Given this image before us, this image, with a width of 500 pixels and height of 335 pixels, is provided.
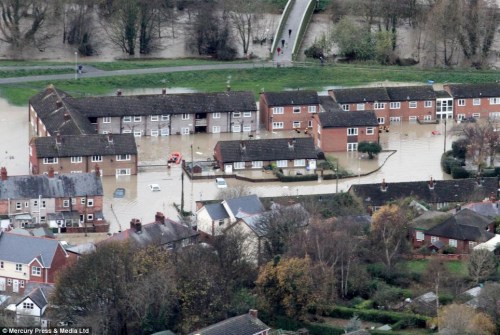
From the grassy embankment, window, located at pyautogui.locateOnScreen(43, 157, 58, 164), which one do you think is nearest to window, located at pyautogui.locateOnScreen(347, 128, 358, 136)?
the grassy embankment

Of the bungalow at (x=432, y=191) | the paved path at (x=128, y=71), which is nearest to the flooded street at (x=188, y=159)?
the bungalow at (x=432, y=191)

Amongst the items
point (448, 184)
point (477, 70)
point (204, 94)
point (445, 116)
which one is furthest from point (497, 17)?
point (448, 184)

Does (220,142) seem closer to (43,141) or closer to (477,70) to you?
(43,141)

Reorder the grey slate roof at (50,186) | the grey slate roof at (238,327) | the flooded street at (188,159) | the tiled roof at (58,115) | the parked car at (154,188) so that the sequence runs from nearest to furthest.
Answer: the grey slate roof at (238,327) < the grey slate roof at (50,186) < the flooded street at (188,159) < the parked car at (154,188) < the tiled roof at (58,115)

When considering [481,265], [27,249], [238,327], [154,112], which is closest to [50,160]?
[154,112]

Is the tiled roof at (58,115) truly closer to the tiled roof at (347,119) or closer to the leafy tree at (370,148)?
the tiled roof at (347,119)

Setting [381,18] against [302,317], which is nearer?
[302,317]
